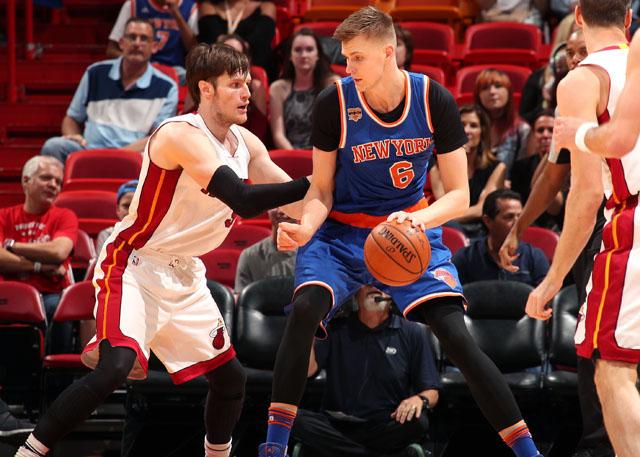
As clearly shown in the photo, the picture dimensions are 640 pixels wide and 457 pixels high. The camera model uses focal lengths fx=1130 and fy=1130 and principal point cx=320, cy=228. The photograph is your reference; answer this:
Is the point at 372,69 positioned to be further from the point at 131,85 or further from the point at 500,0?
the point at 500,0

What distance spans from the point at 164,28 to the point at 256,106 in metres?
1.62

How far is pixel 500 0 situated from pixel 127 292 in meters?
6.93

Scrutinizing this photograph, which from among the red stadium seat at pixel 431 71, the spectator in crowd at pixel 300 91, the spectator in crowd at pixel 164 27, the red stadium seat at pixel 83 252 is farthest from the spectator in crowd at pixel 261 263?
the spectator in crowd at pixel 164 27

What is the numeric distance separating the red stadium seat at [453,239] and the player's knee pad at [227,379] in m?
2.66

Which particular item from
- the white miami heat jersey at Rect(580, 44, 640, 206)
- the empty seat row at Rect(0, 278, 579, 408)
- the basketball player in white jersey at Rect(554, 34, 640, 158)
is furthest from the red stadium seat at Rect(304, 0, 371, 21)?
the basketball player in white jersey at Rect(554, 34, 640, 158)

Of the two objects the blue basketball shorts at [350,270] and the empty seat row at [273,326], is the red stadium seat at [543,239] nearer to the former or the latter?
the empty seat row at [273,326]

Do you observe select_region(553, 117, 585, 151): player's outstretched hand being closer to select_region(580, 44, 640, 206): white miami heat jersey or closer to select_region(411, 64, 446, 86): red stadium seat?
select_region(580, 44, 640, 206): white miami heat jersey

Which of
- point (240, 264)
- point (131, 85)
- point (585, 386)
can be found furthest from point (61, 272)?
point (585, 386)

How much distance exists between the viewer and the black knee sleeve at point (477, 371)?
439 centimetres

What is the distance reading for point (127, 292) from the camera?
4.77m

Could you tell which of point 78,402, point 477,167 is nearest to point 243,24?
point 477,167

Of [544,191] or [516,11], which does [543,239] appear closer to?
[544,191]

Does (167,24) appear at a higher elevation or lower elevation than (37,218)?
higher

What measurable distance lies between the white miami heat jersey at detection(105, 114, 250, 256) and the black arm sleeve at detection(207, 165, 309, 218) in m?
0.18
